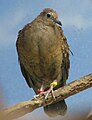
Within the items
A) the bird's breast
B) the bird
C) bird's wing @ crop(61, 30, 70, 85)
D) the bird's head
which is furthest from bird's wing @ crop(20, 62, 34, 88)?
the bird's head

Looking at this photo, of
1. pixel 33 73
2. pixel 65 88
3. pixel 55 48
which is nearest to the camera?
pixel 65 88

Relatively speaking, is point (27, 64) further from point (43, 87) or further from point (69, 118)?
point (69, 118)

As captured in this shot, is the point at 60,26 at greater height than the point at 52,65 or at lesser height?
greater

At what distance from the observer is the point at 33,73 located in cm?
217

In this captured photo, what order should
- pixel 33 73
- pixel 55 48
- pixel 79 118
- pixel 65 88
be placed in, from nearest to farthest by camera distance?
pixel 79 118 → pixel 65 88 → pixel 55 48 → pixel 33 73

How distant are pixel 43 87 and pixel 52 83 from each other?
0.09 m

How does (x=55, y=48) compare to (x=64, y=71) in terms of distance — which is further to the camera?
(x=64, y=71)

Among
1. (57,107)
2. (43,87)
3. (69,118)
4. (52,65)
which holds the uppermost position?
(69,118)

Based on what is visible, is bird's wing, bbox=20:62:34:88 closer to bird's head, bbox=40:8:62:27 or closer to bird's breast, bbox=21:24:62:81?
bird's breast, bbox=21:24:62:81

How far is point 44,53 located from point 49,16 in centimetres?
36

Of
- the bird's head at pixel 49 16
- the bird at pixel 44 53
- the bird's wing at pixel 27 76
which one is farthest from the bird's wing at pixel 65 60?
the bird's wing at pixel 27 76

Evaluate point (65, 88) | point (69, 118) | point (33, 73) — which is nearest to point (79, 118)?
point (69, 118)

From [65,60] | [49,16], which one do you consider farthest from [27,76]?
[49,16]

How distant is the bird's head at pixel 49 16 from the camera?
2.16 metres
